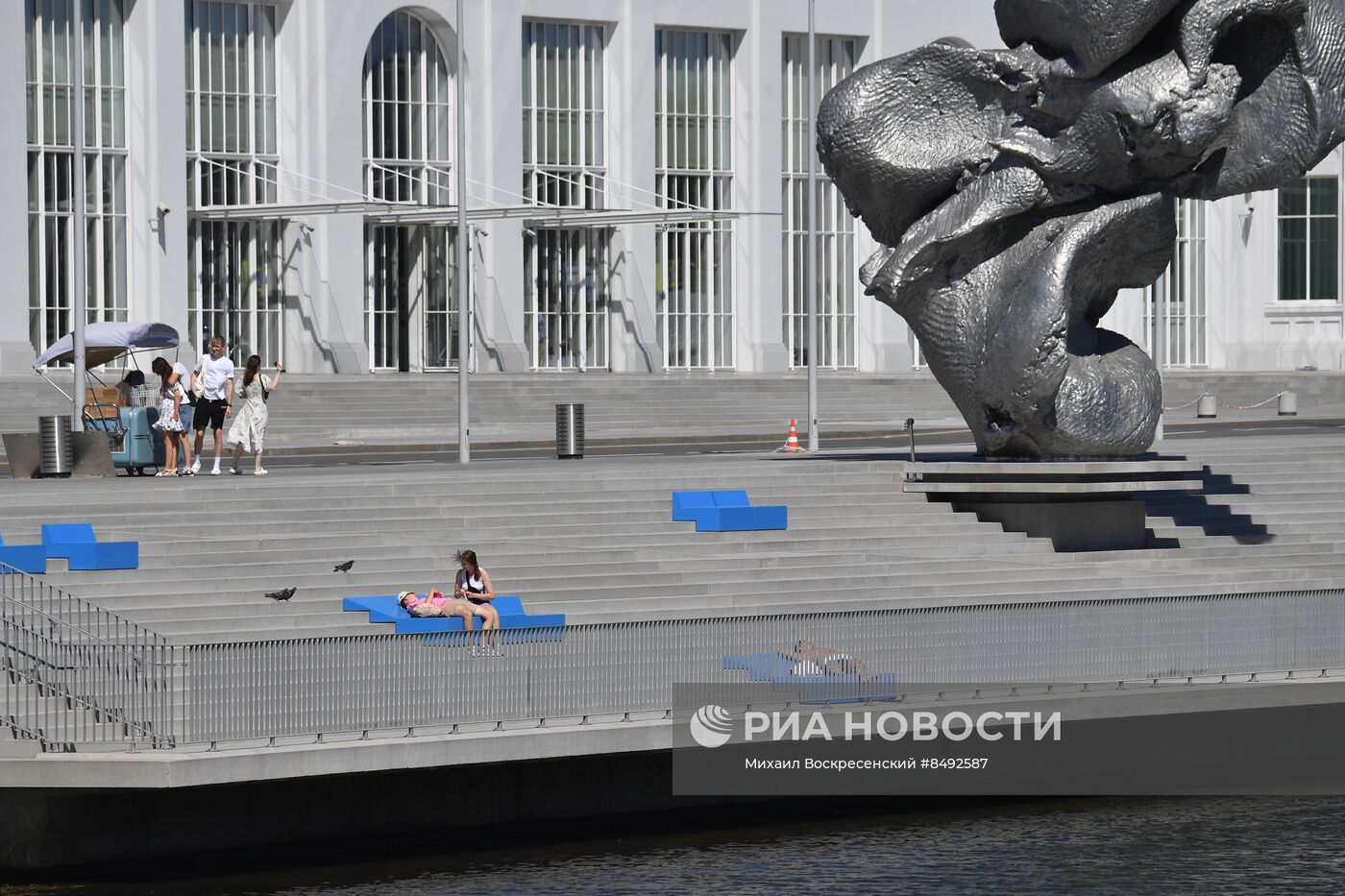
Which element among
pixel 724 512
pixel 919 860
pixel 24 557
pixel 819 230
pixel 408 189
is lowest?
pixel 919 860

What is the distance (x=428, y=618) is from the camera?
2045 cm

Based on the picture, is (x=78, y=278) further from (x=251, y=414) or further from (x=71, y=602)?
(x=71, y=602)

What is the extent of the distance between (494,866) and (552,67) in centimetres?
4503

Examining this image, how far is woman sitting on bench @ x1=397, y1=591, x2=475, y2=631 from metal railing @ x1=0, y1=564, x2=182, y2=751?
3538 millimetres

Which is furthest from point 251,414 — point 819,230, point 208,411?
point 819,230

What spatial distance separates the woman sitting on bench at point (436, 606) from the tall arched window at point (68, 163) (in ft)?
108

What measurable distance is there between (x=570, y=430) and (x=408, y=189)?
80.5 ft

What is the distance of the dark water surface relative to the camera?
54.5ft

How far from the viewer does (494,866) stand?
17.6 metres

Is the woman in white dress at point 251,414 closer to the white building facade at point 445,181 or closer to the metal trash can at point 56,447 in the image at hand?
the metal trash can at point 56,447

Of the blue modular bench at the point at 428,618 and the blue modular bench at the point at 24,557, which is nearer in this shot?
the blue modular bench at the point at 428,618

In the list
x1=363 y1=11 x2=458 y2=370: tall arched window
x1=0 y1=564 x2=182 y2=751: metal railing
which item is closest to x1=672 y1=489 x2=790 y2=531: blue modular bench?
x1=0 y1=564 x2=182 y2=751: metal railing

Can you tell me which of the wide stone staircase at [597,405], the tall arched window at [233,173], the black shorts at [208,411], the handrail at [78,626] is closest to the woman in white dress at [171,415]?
the black shorts at [208,411]

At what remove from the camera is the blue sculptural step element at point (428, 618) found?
20.4 meters
